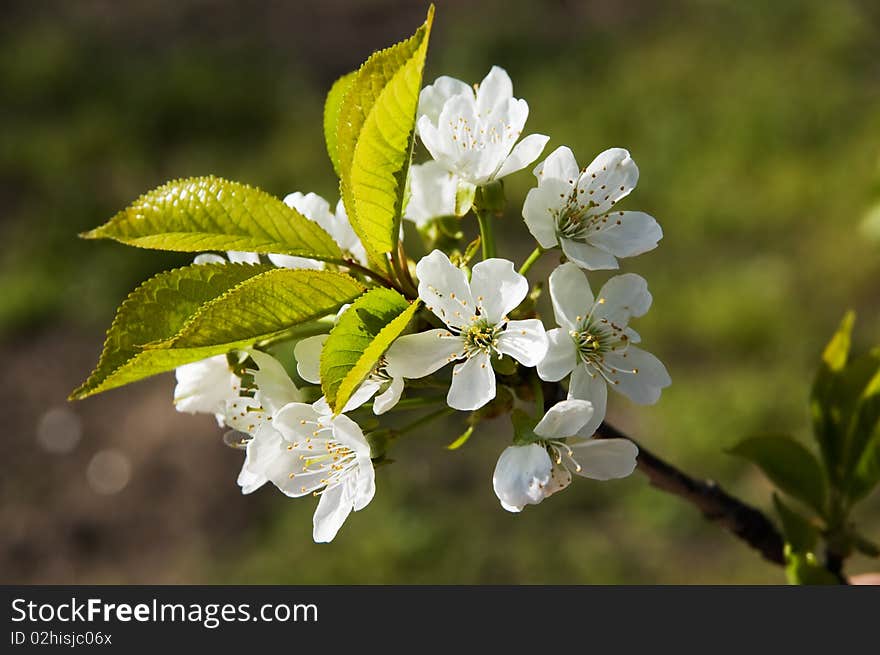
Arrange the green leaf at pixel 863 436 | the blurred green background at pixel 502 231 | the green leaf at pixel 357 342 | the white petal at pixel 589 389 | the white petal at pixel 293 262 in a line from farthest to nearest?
1. the blurred green background at pixel 502 231
2. the green leaf at pixel 863 436
3. the white petal at pixel 293 262
4. the white petal at pixel 589 389
5. the green leaf at pixel 357 342

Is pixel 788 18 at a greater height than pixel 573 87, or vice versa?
pixel 788 18

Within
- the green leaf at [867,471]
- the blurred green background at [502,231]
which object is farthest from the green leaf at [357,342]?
the blurred green background at [502,231]

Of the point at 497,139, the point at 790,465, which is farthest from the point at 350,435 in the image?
the point at 790,465

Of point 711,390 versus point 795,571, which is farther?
point 711,390

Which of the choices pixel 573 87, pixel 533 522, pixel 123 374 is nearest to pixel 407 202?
pixel 123 374

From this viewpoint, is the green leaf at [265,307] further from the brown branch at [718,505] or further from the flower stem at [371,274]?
the brown branch at [718,505]

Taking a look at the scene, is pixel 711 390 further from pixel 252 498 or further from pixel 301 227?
pixel 301 227
